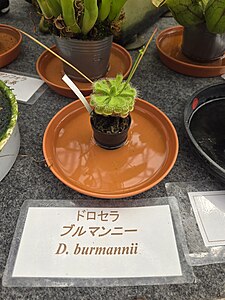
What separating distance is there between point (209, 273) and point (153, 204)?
86 mm

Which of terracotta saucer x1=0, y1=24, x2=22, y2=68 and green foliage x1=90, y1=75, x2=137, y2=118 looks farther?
terracotta saucer x1=0, y1=24, x2=22, y2=68

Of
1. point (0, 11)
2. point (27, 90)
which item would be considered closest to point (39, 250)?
point (27, 90)

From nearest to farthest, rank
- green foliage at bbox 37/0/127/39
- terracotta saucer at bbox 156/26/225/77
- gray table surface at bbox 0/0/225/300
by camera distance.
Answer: gray table surface at bbox 0/0/225/300 < green foliage at bbox 37/0/127/39 < terracotta saucer at bbox 156/26/225/77

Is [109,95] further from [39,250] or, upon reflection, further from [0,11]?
[0,11]

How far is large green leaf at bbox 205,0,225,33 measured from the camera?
410 millimetres

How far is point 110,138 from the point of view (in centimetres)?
36

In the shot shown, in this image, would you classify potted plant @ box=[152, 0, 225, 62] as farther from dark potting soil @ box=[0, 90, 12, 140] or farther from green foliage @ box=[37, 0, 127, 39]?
dark potting soil @ box=[0, 90, 12, 140]

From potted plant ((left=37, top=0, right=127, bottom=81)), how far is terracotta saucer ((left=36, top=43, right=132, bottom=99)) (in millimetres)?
21

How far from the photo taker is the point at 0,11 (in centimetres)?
66

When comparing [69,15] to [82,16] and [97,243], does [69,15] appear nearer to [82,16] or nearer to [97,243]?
[82,16]

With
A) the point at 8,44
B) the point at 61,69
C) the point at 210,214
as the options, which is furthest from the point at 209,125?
the point at 8,44

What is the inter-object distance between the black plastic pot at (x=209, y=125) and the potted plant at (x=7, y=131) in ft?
0.67

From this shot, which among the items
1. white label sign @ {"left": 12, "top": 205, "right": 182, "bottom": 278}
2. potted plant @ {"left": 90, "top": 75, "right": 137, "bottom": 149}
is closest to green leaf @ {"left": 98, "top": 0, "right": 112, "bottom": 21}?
potted plant @ {"left": 90, "top": 75, "right": 137, "bottom": 149}

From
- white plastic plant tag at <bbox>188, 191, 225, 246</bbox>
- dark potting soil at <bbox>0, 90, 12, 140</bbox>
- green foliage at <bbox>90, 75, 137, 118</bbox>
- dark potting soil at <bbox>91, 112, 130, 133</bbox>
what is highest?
green foliage at <bbox>90, 75, 137, 118</bbox>
